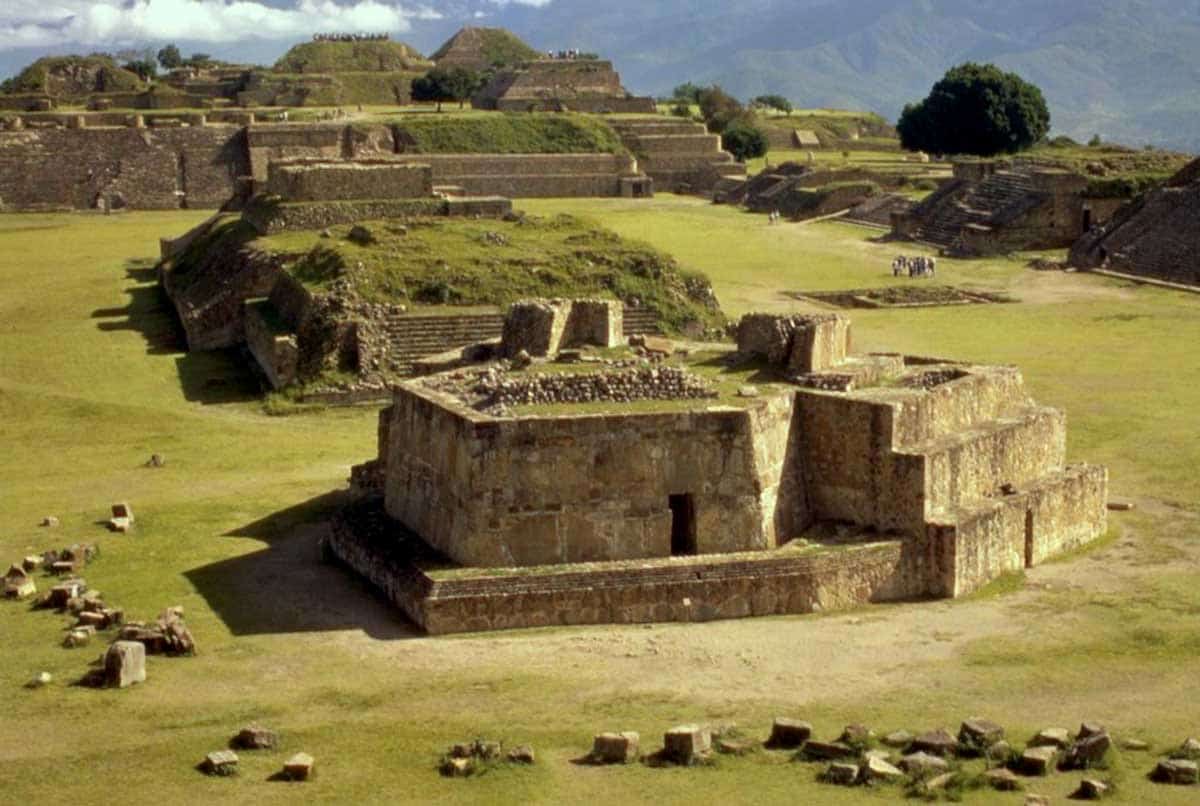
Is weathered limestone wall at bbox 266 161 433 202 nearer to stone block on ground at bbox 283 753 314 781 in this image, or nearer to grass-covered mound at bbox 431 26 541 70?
stone block on ground at bbox 283 753 314 781

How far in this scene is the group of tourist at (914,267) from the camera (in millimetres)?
47250

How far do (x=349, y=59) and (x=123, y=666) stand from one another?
89.7m

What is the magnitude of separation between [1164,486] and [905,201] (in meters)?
38.1

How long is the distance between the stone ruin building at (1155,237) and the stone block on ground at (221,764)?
3484 cm

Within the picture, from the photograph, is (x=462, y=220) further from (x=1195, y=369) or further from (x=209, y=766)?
(x=209, y=766)

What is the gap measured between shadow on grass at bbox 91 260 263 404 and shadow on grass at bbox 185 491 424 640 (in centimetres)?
1057

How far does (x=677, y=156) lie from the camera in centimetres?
7800

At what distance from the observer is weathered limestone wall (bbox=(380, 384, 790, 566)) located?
18625 millimetres

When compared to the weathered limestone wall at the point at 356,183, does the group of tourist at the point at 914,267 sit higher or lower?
lower

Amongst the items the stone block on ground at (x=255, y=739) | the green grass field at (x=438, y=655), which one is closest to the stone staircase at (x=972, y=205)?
the green grass field at (x=438, y=655)

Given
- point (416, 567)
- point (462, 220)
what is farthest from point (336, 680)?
point (462, 220)

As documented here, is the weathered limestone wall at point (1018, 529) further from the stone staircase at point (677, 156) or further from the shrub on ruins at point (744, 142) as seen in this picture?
the shrub on ruins at point (744, 142)

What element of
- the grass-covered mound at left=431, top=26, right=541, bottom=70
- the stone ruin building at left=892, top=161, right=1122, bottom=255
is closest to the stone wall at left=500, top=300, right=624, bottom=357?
the stone ruin building at left=892, top=161, right=1122, bottom=255

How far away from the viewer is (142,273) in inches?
1928
